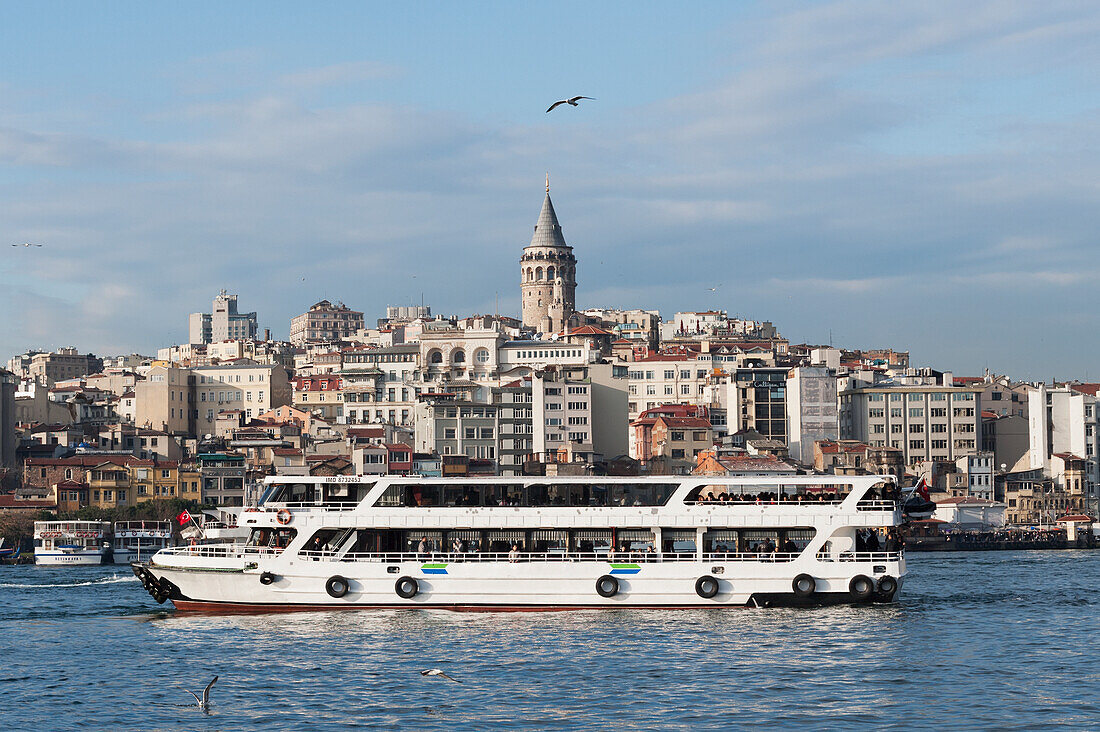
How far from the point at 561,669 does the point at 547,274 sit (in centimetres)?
14614

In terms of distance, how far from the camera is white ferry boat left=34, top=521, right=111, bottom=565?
252 ft

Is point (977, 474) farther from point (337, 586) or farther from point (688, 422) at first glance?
point (337, 586)

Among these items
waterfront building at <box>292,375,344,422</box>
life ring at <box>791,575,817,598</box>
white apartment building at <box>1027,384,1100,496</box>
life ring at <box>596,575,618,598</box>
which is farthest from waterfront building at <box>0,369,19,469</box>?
life ring at <box>791,575,817,598</box>

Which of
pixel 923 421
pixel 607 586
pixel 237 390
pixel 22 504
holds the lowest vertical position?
pixel 607 586

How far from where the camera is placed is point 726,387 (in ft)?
390

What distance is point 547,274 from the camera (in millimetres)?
175500

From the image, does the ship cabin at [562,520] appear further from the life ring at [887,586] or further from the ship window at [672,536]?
the life ring at [887,586]

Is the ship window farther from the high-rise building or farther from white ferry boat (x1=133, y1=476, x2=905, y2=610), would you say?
the high-rise building

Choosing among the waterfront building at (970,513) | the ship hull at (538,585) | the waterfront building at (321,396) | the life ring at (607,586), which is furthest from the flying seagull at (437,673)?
the waterfront building at (321,396)

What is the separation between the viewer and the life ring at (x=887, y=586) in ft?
127

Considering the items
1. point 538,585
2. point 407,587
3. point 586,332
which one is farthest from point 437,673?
point 586,332

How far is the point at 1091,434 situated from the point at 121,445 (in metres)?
67.8

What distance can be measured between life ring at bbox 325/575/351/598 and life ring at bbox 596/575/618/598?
6.26m

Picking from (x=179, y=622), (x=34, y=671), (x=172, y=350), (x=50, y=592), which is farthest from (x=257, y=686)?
(x=172, y=350)
